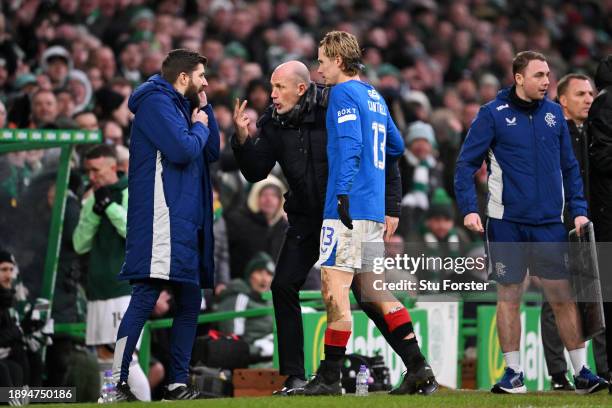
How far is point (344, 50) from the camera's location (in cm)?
870

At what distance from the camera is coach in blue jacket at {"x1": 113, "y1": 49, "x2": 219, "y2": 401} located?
27.8 feet

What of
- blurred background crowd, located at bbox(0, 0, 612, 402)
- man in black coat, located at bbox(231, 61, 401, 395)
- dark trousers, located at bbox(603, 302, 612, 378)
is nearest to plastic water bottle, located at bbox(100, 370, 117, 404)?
man in black coat, located at bbox(231, 61, 401, 395)

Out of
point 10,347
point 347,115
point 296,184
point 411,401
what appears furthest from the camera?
point 10,347

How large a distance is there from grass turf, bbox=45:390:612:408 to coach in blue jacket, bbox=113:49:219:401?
46 cm

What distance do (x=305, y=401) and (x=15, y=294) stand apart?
3.44m

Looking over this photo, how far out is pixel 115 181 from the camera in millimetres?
10734

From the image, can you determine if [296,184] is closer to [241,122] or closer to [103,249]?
[241,122]

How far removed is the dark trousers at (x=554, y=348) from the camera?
10438 mm

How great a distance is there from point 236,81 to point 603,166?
785cm

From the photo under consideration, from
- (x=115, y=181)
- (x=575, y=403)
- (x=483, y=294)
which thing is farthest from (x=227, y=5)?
(x=575, y=403)

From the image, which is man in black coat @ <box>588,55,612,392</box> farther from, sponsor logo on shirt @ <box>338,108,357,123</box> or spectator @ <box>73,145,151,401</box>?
spectator @ <box>73,145,151,401</box>

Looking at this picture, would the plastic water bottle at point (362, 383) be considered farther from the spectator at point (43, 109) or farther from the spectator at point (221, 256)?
the spectator at point (43, 109)

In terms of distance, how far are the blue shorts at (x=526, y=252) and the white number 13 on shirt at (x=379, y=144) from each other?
1089 millimetres

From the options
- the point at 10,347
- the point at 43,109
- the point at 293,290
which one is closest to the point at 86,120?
the point at 43,109
